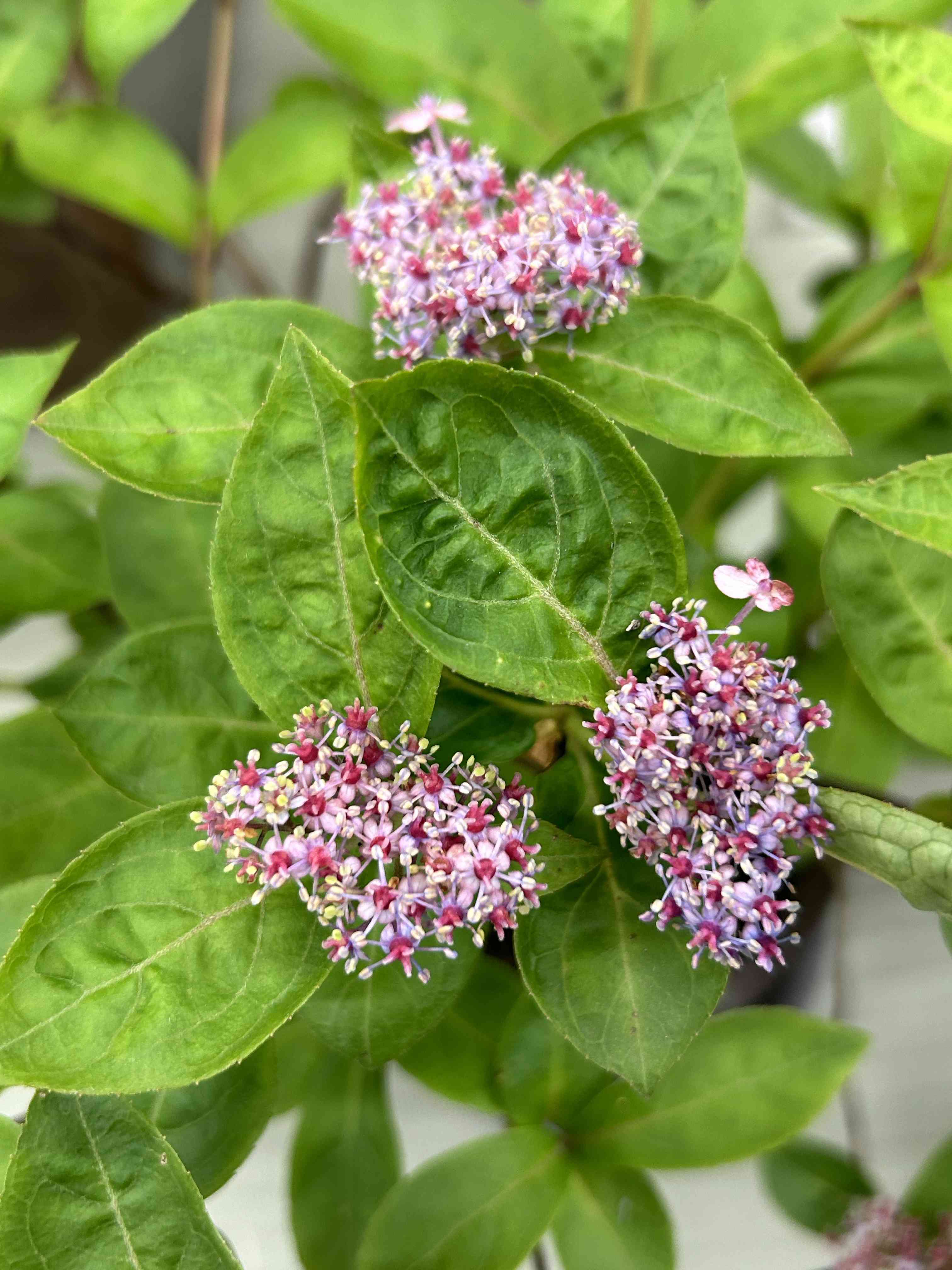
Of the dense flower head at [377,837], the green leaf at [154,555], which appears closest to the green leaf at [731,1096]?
the dense flower head at [377,837]

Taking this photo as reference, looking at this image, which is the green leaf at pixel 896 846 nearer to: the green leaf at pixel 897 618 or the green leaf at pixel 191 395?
the green leaf at pixel 897 618

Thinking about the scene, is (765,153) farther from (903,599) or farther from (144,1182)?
(144,1182)

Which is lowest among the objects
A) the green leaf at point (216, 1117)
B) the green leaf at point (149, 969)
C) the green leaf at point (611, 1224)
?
the green leaf at point (611, 1224)

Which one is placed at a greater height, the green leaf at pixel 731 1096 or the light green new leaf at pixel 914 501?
the light green new leaf at pixel 914 501

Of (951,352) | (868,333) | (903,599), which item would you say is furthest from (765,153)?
(903,599)

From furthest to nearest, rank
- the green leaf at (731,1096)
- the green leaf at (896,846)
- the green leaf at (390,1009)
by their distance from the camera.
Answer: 1. the green leaf at (731,1096)
2. the green leaf at (390,1009)
3. the green leaf at (896,846)

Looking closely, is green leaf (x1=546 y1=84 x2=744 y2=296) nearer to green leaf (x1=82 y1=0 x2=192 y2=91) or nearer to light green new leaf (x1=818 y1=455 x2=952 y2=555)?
light green new leaf (x1=818 y1=455 x2=952 y2=555)

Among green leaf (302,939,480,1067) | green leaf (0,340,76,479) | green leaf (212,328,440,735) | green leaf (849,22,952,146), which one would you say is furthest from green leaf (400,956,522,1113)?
green leaf (849,22,952,146)

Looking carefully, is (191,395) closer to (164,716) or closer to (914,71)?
(164,716)
